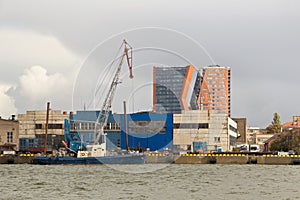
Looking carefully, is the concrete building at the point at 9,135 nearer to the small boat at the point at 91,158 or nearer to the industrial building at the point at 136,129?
the industrial building at the point at 136,129

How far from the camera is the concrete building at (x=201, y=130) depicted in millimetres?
163000

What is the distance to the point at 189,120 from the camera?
16475 centimetres

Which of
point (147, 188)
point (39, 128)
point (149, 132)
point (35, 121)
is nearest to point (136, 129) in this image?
point (149, 132)

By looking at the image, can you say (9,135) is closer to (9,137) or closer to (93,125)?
(9,137)

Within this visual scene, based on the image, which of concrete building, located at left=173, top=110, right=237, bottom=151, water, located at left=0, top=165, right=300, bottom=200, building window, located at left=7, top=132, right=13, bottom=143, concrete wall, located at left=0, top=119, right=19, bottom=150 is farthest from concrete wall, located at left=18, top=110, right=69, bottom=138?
water, located at left=0, top=165, right=300, bottom=200

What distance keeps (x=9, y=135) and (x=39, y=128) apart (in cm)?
1474

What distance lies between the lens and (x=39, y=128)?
563ft

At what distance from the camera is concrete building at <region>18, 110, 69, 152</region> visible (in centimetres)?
16925

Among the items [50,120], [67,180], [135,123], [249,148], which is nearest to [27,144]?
[50,120]

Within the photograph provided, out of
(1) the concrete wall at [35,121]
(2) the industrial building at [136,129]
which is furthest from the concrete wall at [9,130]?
(2) the industrial building at [136,129]

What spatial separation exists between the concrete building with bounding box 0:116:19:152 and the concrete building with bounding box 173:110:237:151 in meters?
41.0

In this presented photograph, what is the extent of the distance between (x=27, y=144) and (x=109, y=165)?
6660 cm

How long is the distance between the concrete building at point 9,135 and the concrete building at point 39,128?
821 centimetres

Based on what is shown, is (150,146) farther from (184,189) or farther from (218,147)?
(184,189)
